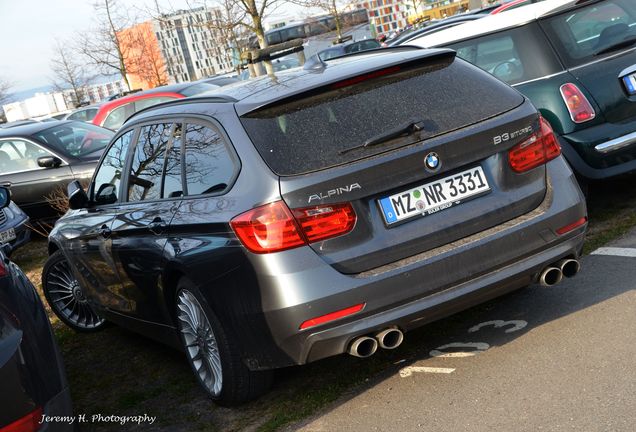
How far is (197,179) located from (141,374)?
72.1 inches

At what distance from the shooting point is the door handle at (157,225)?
504 cm

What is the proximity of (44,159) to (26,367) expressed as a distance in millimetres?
10232

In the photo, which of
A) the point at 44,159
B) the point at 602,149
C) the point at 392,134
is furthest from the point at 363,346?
the point at 44,159

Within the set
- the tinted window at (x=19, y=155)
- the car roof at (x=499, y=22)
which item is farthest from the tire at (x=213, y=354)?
the tinted window at (x=19, y=155)

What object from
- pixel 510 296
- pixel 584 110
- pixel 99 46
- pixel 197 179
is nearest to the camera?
pixel 197 179

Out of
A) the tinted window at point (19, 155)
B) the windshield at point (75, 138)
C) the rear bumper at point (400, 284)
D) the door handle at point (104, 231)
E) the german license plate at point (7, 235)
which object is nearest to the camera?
the rear bumper at point (400, 284)

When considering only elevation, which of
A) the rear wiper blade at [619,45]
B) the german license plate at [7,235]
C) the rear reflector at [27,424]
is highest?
the rear wiper blade at [619,45]

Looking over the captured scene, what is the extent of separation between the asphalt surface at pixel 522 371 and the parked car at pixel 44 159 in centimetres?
880

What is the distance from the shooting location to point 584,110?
6742 mm

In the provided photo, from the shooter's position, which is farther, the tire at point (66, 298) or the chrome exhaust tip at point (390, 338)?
the tire at point (66, 298)

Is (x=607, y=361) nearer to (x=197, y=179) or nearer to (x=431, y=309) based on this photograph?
(x=431, y=309)

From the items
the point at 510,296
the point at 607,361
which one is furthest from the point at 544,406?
the point at 510,296

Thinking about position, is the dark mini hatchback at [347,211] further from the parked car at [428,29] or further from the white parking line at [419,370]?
the parked car at [428,29]

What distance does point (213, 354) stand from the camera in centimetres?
489
